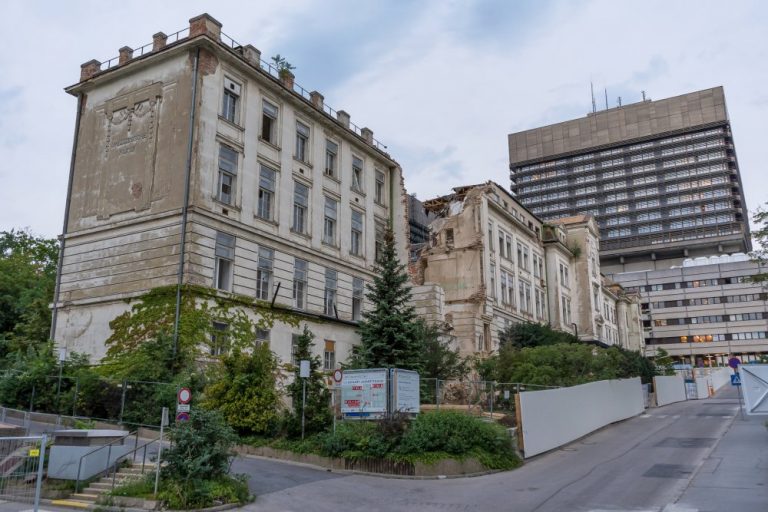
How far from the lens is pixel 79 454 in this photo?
55.2 feet

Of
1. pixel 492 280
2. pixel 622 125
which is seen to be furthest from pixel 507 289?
pixel 622 125

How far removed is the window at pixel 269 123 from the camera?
34.3m

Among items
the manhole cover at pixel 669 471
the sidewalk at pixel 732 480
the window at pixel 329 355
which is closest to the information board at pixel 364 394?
the manhole cover at pixel 669 471

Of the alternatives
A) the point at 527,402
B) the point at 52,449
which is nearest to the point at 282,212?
the point at 527,402

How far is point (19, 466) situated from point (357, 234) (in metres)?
27.9

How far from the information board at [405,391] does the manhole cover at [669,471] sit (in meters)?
7.52

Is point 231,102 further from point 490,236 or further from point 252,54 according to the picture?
point 490,236

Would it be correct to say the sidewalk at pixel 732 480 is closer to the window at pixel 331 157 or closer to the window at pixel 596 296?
the window at pixel 331 157

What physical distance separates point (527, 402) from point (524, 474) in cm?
452

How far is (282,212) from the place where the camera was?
34.0 metres

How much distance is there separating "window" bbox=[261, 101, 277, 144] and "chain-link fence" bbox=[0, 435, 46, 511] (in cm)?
2227

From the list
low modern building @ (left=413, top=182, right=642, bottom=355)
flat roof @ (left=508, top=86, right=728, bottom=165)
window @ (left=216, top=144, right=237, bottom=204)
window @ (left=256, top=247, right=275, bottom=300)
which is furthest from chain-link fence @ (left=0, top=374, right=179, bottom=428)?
flat roof @ (left=508, top=86, right=728, bottom=165)

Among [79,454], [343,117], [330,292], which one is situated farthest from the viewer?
[343,117]

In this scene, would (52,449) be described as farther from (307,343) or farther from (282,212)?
(282,212)
